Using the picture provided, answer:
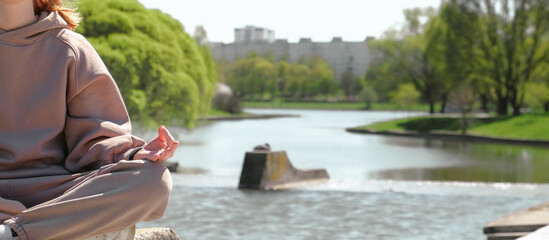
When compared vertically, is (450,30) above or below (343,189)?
above

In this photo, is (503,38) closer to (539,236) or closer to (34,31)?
(539,236)

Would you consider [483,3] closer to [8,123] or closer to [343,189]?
[343,189]

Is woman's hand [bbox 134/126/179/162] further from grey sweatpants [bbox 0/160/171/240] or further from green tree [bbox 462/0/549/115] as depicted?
green tree [bbox 462/0/549/115]

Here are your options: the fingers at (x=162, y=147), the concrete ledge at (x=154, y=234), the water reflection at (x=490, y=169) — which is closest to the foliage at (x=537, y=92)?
the water reflection at (x=490, y=169)

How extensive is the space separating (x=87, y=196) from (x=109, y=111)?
51 centimetres

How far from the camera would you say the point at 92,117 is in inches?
142

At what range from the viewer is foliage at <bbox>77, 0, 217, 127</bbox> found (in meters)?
22.9

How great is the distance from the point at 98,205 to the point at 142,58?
2063 centimetres

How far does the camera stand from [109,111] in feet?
11.9

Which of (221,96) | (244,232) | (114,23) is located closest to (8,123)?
(244,232)

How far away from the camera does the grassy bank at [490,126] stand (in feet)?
125

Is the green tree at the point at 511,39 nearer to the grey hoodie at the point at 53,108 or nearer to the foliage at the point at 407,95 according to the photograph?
the foliage at the point at 407,95

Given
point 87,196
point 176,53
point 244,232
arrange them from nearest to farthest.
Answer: point 87,196
point 244,232
point 176,53

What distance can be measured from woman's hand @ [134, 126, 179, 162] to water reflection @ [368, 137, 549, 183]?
1600 cm
